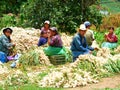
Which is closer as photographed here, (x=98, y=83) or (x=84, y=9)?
(x=98, y=83)

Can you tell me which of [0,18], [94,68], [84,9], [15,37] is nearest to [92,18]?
[84,9]

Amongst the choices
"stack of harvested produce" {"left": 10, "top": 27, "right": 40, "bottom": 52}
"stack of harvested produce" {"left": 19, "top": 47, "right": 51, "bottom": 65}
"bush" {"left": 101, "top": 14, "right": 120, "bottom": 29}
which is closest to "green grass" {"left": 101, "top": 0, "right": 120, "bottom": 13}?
"bush" {"left": 101, "top": 14, "right": 120, "bottom": 29}

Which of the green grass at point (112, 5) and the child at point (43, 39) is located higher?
the child at point (43, 39)

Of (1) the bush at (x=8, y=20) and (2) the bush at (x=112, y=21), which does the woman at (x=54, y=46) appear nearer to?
(1) the bush at (x=8, y=20)

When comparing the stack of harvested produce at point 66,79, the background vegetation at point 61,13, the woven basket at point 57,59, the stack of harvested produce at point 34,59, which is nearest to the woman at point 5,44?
the stack of harvested produce at point 34,59

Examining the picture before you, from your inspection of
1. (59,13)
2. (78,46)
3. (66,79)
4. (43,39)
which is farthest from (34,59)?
(59,13)

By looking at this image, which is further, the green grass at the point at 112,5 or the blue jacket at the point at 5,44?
the green grass at the point at 112,5

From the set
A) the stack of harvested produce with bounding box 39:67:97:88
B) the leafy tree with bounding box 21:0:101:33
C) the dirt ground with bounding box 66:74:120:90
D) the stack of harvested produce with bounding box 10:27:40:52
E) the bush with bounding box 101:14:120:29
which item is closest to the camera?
the dirt ground with bounding box 66:74:120:90

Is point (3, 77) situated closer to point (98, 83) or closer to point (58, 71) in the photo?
point (58, 71)

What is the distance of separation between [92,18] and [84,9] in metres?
0.59

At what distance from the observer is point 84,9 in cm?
2038

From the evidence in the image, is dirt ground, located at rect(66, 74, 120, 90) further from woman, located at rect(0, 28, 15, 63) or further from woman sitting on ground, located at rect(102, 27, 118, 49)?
woman sitting on ground, located at rect(102, 27, 118, 49)

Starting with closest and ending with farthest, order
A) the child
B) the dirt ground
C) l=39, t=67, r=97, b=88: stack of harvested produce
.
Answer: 1. the dirt ground
2. l=39, t=67, r=97, b=88: stack of harvested produce
3. the child

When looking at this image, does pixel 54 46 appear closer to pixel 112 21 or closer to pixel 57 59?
pixel 57 59
